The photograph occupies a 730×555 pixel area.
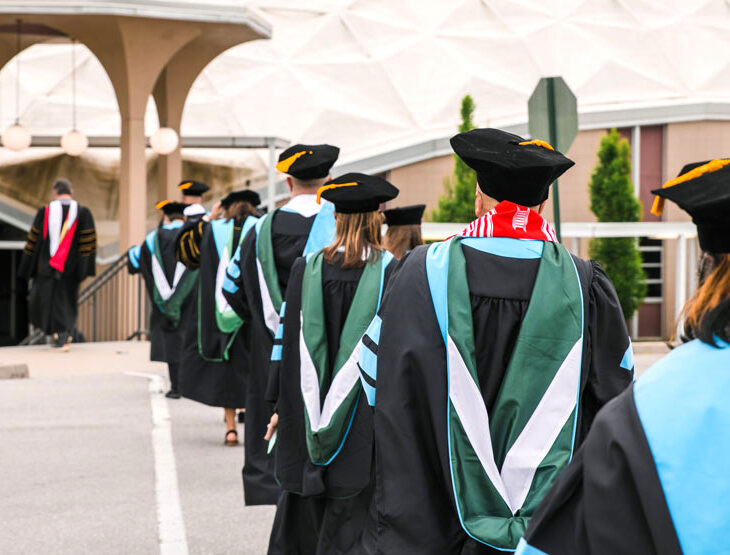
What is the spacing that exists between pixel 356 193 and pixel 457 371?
5.92 ft

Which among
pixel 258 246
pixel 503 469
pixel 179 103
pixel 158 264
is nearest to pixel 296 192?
pixel 258 246

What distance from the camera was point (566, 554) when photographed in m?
2.02

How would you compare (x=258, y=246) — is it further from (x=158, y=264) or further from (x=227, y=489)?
(x=158, y=264)

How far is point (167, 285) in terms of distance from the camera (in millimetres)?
11789

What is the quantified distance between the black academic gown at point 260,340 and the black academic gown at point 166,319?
4.66m

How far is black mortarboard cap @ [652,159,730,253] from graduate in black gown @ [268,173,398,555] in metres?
2.69

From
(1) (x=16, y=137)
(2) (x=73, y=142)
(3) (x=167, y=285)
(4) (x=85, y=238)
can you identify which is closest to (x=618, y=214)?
(2) (x=73, y=142)

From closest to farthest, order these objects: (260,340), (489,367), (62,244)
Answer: (489,367), (260,340), (62,244)

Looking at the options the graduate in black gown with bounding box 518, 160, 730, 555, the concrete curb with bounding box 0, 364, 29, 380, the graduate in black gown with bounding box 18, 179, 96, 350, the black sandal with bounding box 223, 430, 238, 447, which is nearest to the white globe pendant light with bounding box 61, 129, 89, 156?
the graduate in black gown with bounding box 18, 179, 96, 350

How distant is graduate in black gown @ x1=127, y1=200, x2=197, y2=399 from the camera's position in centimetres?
1148

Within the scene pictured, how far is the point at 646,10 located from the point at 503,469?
31.4 metres

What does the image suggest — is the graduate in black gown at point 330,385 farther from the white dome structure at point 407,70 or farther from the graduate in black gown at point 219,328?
the white dome structure at point 407,70

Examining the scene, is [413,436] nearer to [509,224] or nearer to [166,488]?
[509,224]

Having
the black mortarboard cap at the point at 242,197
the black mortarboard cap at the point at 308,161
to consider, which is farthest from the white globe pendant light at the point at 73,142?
the black mortarboard cap at the point at 308,161
